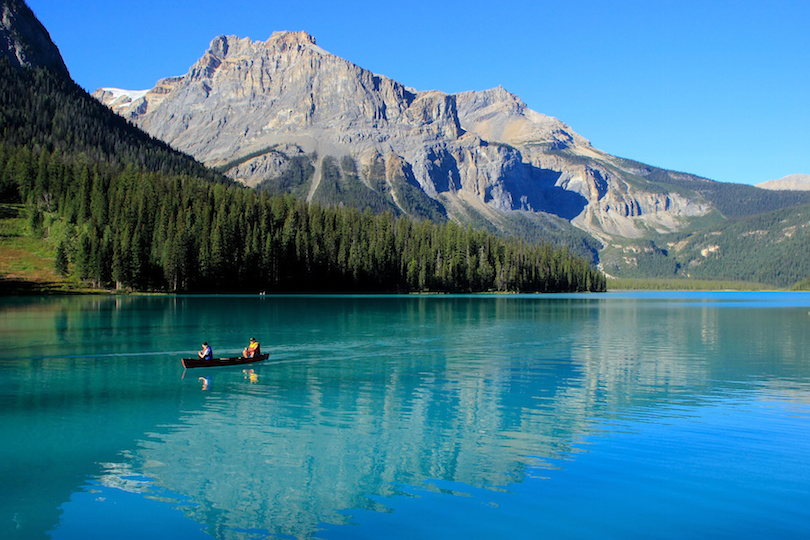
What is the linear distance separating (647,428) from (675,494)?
7924 mm

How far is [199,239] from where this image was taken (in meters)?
151

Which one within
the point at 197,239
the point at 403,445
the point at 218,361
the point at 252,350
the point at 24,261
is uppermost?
the point at 197,239

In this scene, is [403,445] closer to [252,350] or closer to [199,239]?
[252,350]

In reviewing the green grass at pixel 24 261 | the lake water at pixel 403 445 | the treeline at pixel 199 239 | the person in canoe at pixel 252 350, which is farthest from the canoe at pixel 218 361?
the treeline at pixel 199 239

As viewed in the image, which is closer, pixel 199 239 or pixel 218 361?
pixel 218 361

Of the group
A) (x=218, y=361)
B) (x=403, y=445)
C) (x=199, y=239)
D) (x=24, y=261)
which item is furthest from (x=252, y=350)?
(x=24, y=261)

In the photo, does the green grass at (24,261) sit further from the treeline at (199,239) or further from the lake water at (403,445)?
the lake water at (403,445)

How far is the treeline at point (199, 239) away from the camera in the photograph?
141 m

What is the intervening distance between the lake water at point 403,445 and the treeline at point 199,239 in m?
96.9

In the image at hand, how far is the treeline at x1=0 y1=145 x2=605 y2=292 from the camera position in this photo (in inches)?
5556

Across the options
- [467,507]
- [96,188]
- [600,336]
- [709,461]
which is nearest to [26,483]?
[467,507]

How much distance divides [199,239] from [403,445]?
5462 inches

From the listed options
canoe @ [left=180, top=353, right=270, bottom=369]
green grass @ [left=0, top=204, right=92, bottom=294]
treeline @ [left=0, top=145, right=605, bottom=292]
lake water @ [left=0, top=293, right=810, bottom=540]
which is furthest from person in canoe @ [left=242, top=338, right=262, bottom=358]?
treeline @ [left=0, top=145, right=605, bottom=292]

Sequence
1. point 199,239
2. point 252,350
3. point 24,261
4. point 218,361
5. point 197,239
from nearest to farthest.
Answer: point 218,361 → point 252,350 → point 24,261 → point 197,239 → point 199,239
